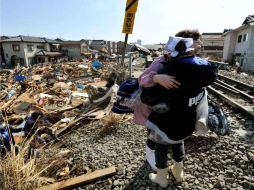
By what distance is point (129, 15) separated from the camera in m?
5.16

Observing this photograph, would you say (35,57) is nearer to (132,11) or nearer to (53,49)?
(53,49)

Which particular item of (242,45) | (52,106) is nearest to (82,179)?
(52,106)

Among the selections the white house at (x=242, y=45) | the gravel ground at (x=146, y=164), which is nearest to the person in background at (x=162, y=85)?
the gravel ground at (x=146, y=164)

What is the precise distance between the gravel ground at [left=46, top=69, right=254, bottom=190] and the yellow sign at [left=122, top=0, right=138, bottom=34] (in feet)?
8.00

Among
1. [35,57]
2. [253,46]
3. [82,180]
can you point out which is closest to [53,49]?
[35,57]

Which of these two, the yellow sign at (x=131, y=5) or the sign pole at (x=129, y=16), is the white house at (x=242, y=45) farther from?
the yellow sign at (x=131, y=5)

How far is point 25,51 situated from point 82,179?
162 feet

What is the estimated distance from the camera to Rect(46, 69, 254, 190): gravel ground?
266cm

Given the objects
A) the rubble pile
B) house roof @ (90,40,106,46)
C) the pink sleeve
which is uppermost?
house roof @ (90,40,106,46)

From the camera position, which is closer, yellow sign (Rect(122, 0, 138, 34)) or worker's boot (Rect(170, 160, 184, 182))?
worker's boot (Rect(170, 160, 184, 182))

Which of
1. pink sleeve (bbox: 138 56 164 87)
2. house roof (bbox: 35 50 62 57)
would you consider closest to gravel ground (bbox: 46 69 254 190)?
Result: pink sleeve (bbox: 138 56 164 87)

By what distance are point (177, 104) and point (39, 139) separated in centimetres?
380

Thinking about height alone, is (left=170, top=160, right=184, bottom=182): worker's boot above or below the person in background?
below

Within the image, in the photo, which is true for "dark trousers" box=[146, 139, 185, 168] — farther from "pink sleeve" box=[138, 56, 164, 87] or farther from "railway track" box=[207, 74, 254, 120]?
"railway track" box=[207, 74, 254, 120]
